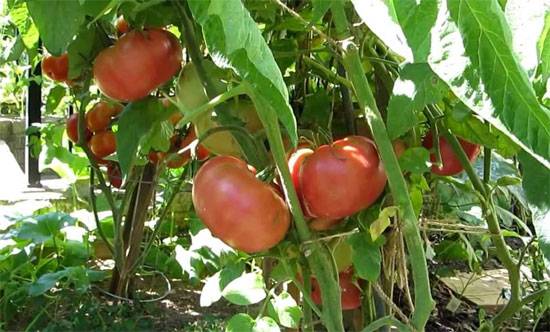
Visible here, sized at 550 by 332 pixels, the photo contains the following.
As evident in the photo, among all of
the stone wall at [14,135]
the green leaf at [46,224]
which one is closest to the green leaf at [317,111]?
the green leaf at [46,224]

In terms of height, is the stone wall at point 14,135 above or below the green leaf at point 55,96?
below

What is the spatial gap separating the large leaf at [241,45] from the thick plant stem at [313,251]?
0.15 m

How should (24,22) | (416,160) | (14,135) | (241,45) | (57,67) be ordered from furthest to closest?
(14,135) → (57,67) → (24,22) → (416,160) → (241,45)

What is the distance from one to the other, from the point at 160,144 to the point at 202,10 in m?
0.38

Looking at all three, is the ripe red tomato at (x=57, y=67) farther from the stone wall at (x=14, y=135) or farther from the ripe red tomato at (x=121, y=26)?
the stone wall at (x=14, y=135)

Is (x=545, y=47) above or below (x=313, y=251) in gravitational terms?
above

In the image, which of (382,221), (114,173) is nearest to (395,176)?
(382,221)

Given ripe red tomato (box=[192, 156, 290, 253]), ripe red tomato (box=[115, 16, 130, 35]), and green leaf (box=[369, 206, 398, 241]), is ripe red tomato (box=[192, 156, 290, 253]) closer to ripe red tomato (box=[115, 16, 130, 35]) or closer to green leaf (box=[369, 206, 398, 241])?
green leaf (box=[369, 206, 398, 241])

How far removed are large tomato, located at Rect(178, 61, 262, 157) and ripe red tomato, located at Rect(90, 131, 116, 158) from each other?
0.45m

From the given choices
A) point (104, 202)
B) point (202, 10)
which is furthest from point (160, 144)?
point (104, 202)

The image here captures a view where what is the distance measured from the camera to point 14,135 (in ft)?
10.00

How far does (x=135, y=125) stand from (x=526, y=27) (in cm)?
37

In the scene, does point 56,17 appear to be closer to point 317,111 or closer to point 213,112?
point 213,112

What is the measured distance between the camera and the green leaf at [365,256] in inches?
19.5
